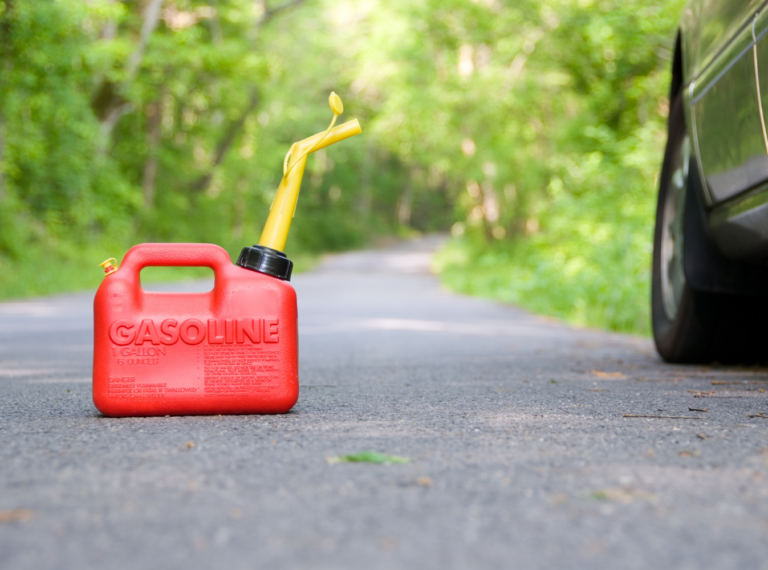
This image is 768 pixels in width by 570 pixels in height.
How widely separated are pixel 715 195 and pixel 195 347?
2094 mm

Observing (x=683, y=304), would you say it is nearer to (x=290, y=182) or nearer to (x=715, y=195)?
(x=715, y=195)

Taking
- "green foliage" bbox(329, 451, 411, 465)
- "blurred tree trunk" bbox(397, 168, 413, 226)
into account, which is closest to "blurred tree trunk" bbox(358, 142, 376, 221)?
"blurred tree trunk" bbox(397, 168, 413, 226)

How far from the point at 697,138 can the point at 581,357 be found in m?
1.74

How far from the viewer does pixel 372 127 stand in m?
23.2

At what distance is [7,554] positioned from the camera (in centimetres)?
125

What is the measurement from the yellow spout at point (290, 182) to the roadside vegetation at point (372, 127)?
18.2 ft

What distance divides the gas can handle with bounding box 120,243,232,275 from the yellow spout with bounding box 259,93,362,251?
0.53ft

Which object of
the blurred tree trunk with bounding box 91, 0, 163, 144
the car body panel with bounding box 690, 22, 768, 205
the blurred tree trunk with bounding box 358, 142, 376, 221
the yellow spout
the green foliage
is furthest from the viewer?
the blurred tree trunk with bounding box 358, 142, 376, 221

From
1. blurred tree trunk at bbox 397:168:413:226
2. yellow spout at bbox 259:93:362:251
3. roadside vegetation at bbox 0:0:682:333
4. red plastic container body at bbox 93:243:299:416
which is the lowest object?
red plastic container body at bbox 93:243:299:416

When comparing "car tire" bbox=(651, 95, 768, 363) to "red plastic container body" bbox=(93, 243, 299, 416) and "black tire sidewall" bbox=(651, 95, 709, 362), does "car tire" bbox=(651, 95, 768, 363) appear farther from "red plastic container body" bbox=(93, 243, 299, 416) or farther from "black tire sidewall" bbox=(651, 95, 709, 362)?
"red plastic container body" bbox=(93, 243, 299, 416)

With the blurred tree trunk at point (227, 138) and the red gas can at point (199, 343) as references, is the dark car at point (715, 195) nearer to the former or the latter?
the red gas can at point (199, 343)

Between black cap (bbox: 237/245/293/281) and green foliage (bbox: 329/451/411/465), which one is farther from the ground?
black cap (bbox: 237/245/293/281)

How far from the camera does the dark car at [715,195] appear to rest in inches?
110

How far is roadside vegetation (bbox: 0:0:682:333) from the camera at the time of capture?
1112cm
